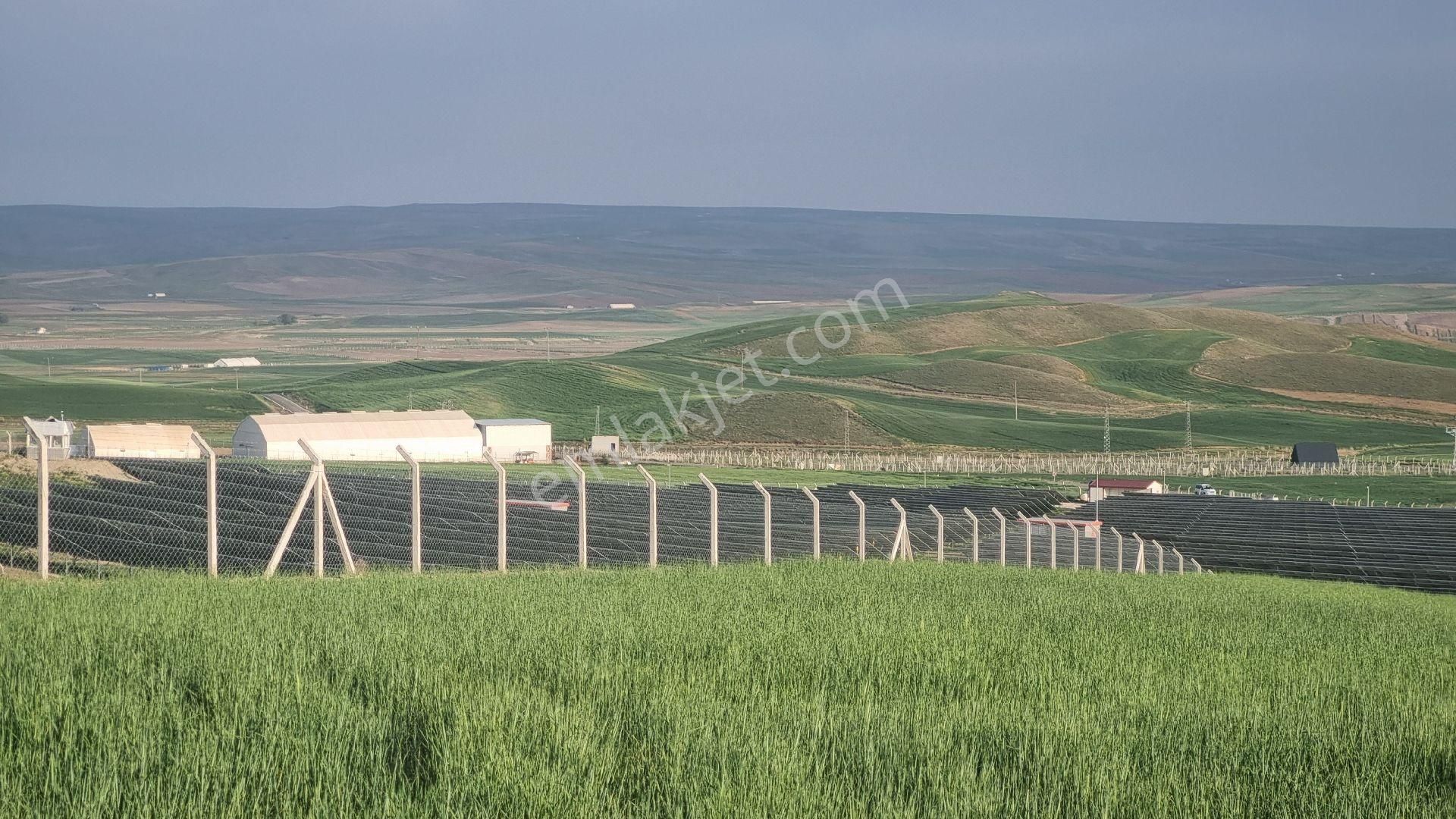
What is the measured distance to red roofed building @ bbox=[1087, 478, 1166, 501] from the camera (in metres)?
68.2

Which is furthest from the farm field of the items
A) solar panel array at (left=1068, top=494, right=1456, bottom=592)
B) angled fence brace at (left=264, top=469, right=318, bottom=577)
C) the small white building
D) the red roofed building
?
angled fence brace at (left=264, top=469, right=318, bottom=577)

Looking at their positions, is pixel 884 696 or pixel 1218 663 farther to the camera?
pixel 1218 663

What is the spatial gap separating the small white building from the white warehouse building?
94 centimetres

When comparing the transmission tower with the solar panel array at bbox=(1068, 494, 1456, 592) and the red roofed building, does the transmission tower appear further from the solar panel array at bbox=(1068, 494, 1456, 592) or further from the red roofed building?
the solar panel array at bbox=(1068, 494, 1456, 592)

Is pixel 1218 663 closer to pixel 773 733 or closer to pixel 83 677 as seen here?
pixel 773 733

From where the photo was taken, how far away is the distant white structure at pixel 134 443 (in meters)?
52.8

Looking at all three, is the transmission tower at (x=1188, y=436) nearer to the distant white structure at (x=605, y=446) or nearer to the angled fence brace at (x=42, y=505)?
the distant white structure at (x=605, y=446)

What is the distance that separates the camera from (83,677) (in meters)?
7.56

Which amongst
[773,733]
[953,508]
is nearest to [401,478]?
[773,733]

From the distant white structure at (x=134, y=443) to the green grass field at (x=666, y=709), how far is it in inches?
1718

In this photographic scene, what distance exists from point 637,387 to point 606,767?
10768 cm

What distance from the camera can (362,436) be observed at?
6569 centimetres

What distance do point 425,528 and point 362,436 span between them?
4815 centimetres

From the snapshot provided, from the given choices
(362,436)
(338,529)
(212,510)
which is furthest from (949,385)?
(212,510)
